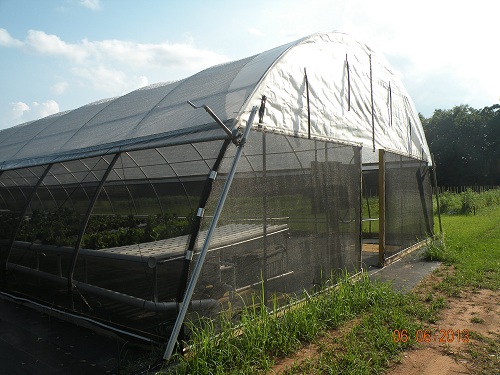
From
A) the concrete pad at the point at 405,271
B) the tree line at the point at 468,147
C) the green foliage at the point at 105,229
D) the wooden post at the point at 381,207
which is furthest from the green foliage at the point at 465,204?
the tree line at the point at 468,147

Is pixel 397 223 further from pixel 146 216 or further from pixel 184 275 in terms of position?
pixel 184 275

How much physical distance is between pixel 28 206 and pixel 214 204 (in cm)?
412

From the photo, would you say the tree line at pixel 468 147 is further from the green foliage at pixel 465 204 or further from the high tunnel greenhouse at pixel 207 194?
the high tunnel greenhouse at pixel 207 194

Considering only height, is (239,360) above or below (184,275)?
below

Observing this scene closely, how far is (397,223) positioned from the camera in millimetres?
8117

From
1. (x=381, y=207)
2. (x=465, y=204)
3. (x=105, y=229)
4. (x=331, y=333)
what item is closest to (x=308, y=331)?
(x=331, y=333)

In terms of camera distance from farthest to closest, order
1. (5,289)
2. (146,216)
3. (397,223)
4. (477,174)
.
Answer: (477,174)
(397,223)
(5,289)
(146,216)

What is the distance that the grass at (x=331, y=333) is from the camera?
11.3ft

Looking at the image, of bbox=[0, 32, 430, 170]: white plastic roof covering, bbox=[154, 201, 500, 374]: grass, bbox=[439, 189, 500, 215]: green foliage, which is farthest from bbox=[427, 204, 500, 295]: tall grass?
bbox=[439, 189, 500, 215]: green foliage

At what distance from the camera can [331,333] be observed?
14.1 ft

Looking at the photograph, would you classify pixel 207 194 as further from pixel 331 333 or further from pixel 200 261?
pixel 331 333

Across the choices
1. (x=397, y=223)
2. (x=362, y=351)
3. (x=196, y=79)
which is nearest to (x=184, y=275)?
(x=362, y=351)

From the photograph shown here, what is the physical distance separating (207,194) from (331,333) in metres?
1.95
